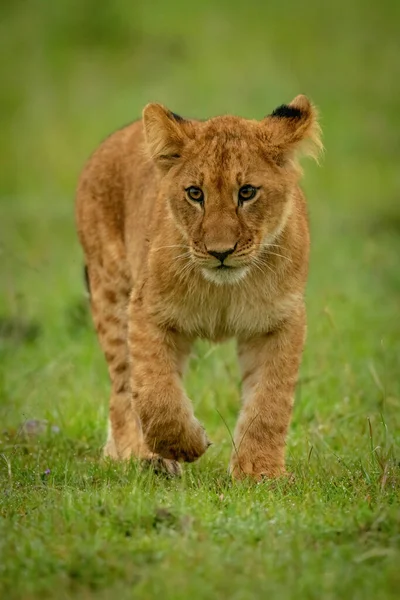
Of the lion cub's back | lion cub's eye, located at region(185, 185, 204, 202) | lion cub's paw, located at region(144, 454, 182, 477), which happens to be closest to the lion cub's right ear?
lion cub's eye, located at region(185, 185, 204, 202)

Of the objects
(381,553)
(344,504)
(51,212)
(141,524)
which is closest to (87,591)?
(141,524)

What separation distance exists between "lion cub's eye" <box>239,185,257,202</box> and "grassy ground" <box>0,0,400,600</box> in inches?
42.3

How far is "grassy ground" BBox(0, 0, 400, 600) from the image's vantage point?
3510mm

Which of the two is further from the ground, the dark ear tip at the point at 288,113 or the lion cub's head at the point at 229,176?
the dark ear tip at the point at 288,113

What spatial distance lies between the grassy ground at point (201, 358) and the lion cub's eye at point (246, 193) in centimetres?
107

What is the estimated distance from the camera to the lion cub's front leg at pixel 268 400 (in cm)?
504

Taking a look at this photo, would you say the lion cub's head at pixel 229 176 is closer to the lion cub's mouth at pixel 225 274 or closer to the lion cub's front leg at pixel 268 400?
the lion cub's mouth at pixel 225 274

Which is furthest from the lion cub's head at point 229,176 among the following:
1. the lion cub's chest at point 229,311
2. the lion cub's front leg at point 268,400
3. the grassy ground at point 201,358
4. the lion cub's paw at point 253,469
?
the grassy ground at point 201,358

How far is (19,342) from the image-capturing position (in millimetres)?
8539

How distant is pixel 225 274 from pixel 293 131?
2.36 ft

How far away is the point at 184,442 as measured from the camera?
16.7 ft

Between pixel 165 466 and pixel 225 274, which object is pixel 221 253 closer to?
pixel 225 274

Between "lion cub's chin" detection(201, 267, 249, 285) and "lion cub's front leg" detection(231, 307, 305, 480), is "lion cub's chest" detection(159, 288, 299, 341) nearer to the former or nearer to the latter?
"lion cub's front leg" detection(231, 307, 305, 480)

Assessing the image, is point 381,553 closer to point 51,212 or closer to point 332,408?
point 332,408
